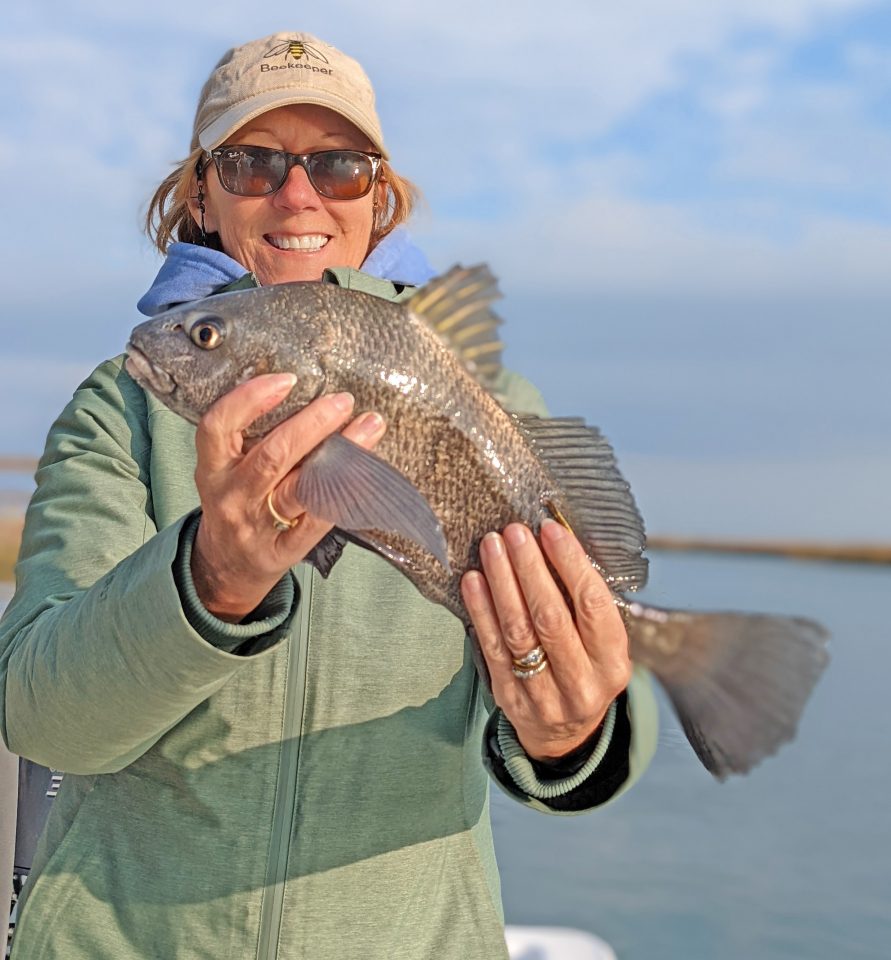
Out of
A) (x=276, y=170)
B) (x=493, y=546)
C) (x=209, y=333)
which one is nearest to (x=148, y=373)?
(x=209, y=333)

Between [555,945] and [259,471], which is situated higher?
[259,471]

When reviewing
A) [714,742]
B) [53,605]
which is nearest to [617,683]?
[714,742]

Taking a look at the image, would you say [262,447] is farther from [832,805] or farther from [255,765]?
[832,805]

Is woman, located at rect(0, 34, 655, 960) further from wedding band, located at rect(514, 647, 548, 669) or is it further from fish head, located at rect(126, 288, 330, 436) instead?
fish head, located at rect(126, 288, 330, 436)

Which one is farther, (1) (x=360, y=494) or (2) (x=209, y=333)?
(2) (x=209, y=333)

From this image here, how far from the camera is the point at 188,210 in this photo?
12.9ft

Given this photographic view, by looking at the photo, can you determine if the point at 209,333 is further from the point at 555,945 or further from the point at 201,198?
the point at 555,945

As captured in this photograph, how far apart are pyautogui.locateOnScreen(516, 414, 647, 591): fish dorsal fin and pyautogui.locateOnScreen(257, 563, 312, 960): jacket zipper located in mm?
719

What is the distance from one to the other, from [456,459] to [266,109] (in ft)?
4.89

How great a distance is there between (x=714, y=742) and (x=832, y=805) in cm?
1394

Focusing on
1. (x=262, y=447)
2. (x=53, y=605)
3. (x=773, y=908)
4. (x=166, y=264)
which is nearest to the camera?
(x=262, y=447)

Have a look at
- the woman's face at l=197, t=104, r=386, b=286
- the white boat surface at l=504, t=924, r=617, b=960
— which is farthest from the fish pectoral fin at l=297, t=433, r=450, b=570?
the white boat surface at l=504, t=924, r=617, b=960

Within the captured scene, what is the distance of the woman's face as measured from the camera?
345cm

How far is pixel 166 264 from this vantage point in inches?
136
